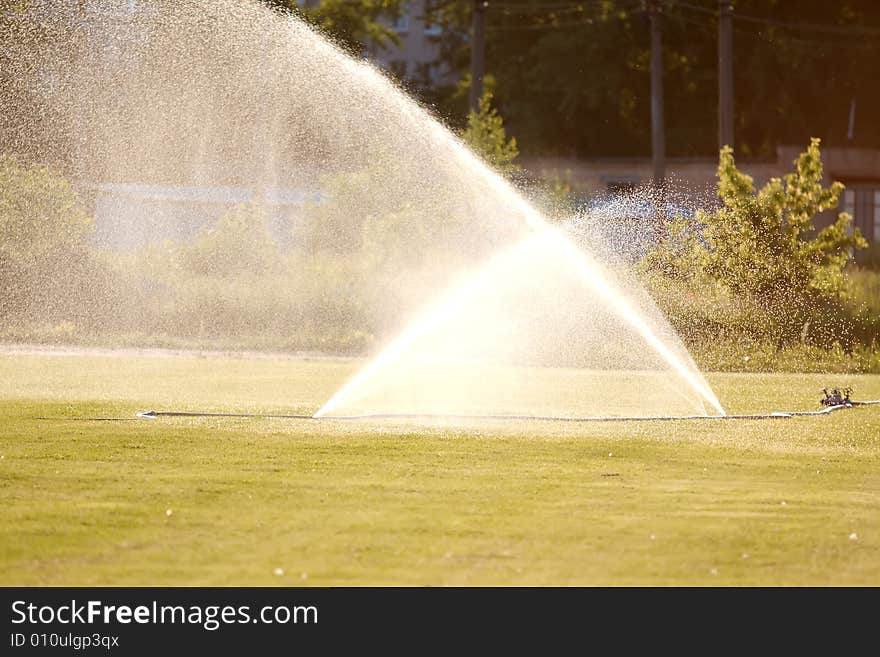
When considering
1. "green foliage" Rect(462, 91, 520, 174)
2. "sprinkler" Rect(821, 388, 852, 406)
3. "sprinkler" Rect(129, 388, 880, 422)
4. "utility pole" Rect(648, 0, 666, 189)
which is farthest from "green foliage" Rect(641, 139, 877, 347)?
"utility pole" Rect(648, 0, 666, 189)

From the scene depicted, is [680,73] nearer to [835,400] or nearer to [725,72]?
[725,72]

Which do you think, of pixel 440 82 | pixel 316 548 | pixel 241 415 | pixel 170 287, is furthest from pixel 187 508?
pixel 440 82

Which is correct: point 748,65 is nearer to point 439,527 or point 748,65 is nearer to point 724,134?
point 724,134

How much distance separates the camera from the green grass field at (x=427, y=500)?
24.7 ft

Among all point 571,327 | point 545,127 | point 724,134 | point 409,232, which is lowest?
point 571,327

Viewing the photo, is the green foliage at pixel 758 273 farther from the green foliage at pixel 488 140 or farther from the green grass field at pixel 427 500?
the green grass field at pixel 427 500

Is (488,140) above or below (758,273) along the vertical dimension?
above

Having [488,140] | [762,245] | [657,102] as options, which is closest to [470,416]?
[762,245]

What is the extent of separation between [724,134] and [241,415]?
84.8 feet

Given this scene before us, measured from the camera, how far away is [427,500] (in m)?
9.51

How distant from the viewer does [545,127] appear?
58.0m

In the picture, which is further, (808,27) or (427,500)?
(808,27)

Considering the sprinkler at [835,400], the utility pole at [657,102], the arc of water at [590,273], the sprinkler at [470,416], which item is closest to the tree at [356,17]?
the utility pole at [657,102]

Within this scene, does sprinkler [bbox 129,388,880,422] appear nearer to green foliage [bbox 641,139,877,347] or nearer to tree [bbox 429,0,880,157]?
green foliage [bbox 641,139,877,347]
